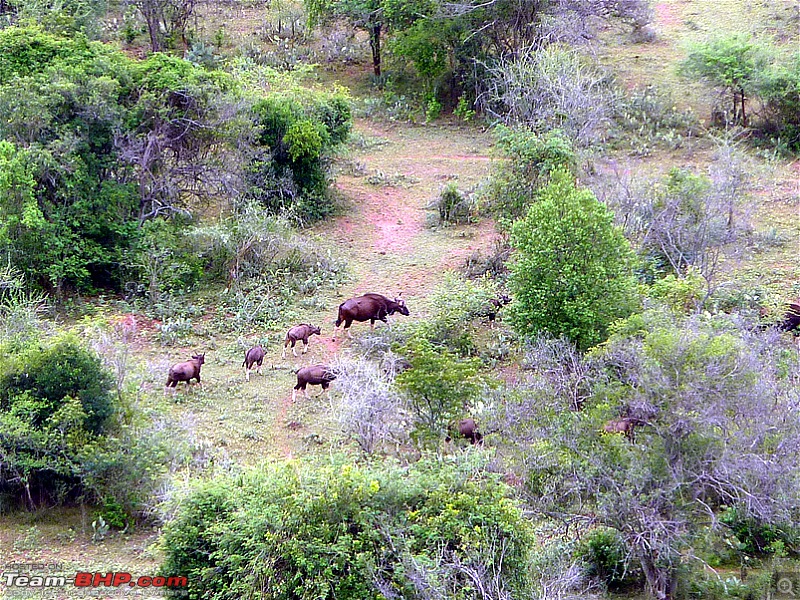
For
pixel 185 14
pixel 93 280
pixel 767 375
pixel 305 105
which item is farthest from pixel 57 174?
pixel 185 14

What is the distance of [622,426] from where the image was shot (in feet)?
38.4

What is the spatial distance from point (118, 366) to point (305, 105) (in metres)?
12.9

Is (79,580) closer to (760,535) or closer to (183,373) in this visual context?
(183,373)

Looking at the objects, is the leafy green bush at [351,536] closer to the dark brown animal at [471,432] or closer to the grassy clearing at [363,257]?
the grassy clearing at [363,257]

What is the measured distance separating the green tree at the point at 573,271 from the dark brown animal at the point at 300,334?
12.5 feet

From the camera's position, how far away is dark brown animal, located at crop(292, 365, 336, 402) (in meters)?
16.6

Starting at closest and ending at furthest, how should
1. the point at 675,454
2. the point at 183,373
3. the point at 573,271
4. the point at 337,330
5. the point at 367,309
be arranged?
the point at 675,454 → the point at 573,271 → the point at 183,373 → the point at 367,309 → the point at 337,330

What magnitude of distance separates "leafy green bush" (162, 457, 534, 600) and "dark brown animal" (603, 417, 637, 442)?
2123 mm

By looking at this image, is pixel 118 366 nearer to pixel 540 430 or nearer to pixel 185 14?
pixel 540 430

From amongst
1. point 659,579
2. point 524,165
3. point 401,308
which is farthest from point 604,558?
point 524,165

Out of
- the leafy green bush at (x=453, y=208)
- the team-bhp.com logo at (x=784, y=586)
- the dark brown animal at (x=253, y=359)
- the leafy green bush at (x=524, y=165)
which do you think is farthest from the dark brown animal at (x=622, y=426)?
the leafy green bush at (x=453, y=208)

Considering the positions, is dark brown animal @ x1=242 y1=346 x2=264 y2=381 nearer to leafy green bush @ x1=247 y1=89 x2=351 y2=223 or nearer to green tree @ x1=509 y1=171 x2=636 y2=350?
green tree @ x1=509 y1=171 x2=636 y2=350

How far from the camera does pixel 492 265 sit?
21609 mm

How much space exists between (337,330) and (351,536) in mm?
10000
